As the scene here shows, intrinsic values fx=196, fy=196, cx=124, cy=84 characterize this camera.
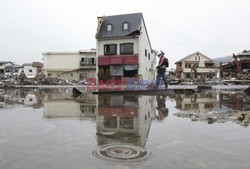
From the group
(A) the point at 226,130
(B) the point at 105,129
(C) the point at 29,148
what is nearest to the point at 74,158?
(C) the point at 29,148

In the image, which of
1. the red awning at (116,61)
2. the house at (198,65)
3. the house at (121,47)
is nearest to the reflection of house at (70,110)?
the house at (121,47)

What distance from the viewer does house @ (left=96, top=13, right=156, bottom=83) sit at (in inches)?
1080

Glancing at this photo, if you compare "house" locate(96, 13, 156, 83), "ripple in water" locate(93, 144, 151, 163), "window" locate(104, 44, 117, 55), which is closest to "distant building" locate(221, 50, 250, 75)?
"house" locate(96, 13, 156, 83)

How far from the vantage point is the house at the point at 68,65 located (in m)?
39.6

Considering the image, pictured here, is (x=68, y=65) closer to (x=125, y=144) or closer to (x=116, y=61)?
(x=116, y=61)

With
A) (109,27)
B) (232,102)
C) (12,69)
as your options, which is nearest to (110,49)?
(109,27)

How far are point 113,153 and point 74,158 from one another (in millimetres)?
494

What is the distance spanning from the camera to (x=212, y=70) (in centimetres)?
5078

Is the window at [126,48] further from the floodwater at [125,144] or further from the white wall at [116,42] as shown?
the floodwater at [125,144]

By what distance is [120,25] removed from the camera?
29047 mm

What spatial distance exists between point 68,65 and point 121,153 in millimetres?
40011

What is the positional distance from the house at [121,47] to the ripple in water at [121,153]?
2410cm

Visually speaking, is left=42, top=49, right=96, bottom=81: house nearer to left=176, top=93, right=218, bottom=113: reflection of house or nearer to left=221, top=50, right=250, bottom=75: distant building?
left=221, top=50, right=250, bottom=75: distant building

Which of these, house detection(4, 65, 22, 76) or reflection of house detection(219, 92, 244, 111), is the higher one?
house detection(4, 65, 22, 76)
